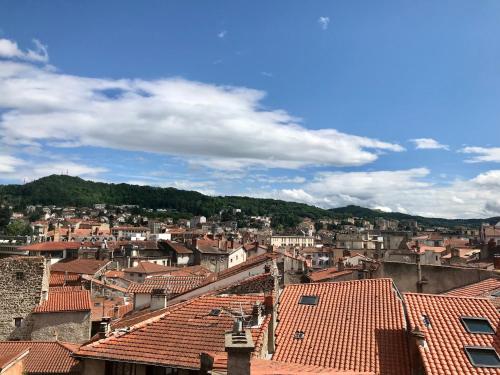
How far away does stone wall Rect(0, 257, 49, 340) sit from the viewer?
29.3 m

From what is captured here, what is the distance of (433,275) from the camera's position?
79.9 feet

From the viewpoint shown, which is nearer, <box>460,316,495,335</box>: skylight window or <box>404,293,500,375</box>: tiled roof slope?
<box>404,293,500,375</box>: tiled roof slope

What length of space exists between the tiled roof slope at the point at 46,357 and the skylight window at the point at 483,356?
17390mm

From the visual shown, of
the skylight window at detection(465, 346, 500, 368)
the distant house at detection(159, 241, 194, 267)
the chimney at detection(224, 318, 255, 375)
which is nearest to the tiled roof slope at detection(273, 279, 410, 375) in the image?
the skylight window at detection(465, 346, 500, 368)

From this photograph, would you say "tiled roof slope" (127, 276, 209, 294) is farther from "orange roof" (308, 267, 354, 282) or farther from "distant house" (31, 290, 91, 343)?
"orange roof" (308, 267, 354, 282)

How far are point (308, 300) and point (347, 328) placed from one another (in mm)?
2713

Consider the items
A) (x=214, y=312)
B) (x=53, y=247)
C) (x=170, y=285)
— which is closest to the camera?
(x=214, y=312)

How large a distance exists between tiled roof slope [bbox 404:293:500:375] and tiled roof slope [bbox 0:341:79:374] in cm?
1602

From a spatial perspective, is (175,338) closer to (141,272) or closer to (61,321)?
(61,321)

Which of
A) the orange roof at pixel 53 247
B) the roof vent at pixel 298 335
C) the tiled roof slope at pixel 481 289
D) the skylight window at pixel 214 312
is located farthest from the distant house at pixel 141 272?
the roof vent at pixel 298 335

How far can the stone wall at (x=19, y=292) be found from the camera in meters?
29.3

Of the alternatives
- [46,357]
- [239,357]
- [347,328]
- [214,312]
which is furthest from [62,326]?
[239,357]

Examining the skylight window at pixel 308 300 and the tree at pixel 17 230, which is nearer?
the skylight window at pixel 308 300

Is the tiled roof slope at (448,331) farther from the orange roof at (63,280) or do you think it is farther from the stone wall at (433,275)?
the orange roof at (63,280)
